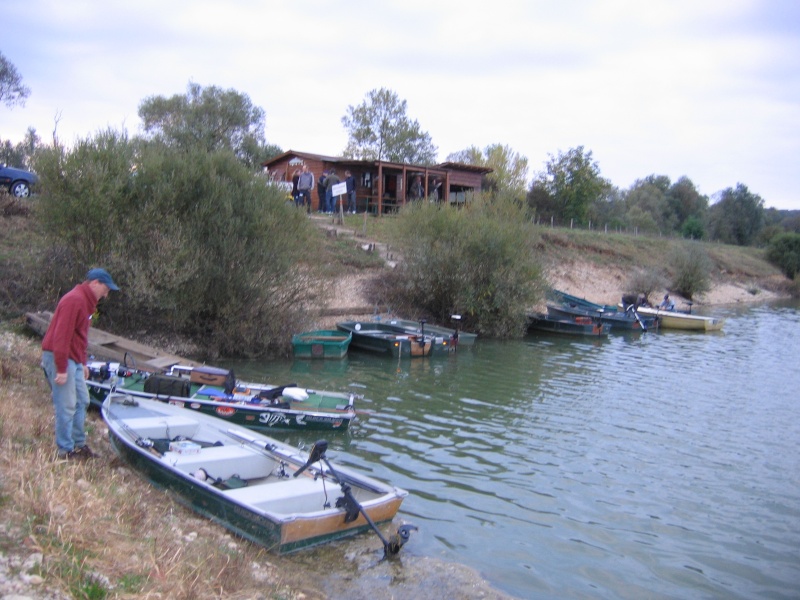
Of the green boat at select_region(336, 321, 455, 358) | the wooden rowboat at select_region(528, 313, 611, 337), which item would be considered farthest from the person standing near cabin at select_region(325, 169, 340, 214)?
the green boat at select_region(336, 321, 455, 358)

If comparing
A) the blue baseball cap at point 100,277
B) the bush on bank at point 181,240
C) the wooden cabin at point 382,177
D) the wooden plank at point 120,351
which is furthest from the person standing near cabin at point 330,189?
the blue baseball cap at point 100,277

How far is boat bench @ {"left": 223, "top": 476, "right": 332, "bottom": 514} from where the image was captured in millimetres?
7301

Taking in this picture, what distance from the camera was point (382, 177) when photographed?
38.5 metres

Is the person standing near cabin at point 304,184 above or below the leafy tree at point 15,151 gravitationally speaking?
below

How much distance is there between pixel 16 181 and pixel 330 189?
13.7 meters

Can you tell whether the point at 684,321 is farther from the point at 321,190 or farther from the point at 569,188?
the point at 569,188

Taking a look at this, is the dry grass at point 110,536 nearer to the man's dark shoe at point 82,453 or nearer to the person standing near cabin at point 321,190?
the man's dark shoe at point 82,453

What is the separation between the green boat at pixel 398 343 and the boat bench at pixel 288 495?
11.9 m

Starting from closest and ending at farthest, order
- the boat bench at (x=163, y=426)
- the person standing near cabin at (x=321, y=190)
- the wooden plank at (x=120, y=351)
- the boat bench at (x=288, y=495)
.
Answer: the boat bench at (x=288, y=495) → the boat bench at (x=163, y=426) → the wooden plank at (x=120, y=351) → the person standing near cabin at (x=321, y=190)

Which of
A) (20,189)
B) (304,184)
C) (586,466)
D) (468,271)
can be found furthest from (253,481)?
(304,184)

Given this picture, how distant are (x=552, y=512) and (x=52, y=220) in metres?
13.8

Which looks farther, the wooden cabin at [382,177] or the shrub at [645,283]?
the shrub at [645,283]

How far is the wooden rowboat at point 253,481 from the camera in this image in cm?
700

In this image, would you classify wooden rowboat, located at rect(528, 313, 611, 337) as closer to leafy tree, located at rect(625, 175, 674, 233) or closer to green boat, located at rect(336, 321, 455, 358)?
green boat, located at rect(336, 321, 455, 358)
